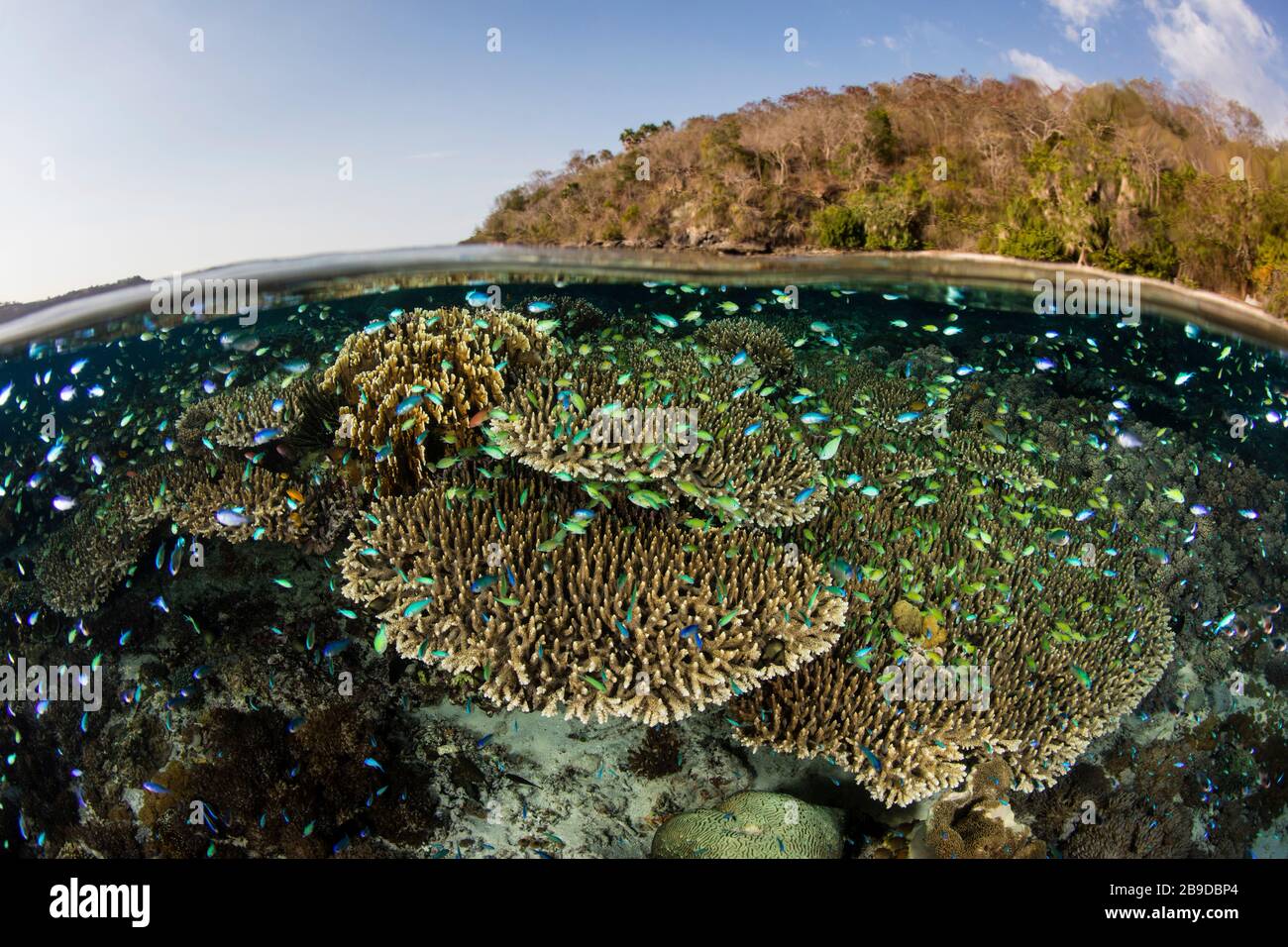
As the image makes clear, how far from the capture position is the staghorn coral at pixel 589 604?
4023mm

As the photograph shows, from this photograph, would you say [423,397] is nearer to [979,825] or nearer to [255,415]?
[255,415]

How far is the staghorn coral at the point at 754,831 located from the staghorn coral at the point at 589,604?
798mm

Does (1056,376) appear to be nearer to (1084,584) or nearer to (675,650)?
(1084,584)

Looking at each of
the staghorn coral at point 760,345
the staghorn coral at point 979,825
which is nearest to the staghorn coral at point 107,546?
the staghorn coral at point 979,825

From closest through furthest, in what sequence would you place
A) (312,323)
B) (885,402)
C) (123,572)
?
(123,572), (885,402), (312,323)

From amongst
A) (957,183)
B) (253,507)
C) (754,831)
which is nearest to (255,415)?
(253,507)

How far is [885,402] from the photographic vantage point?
30.7 ft

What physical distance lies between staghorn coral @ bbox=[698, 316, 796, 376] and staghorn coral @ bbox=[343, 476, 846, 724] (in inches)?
235

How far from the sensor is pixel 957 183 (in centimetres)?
1806

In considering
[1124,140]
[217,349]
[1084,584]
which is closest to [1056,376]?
[1124,140]

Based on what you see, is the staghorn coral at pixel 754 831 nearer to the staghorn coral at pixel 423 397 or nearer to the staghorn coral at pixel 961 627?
the staghorn coral at pixel 961 627

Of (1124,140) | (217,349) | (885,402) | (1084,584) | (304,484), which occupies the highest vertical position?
(1124,140)

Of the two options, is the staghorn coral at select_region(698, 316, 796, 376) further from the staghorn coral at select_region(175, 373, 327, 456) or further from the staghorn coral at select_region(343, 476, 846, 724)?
the staghorn coral at select_region(343, 476, 846, 724)
